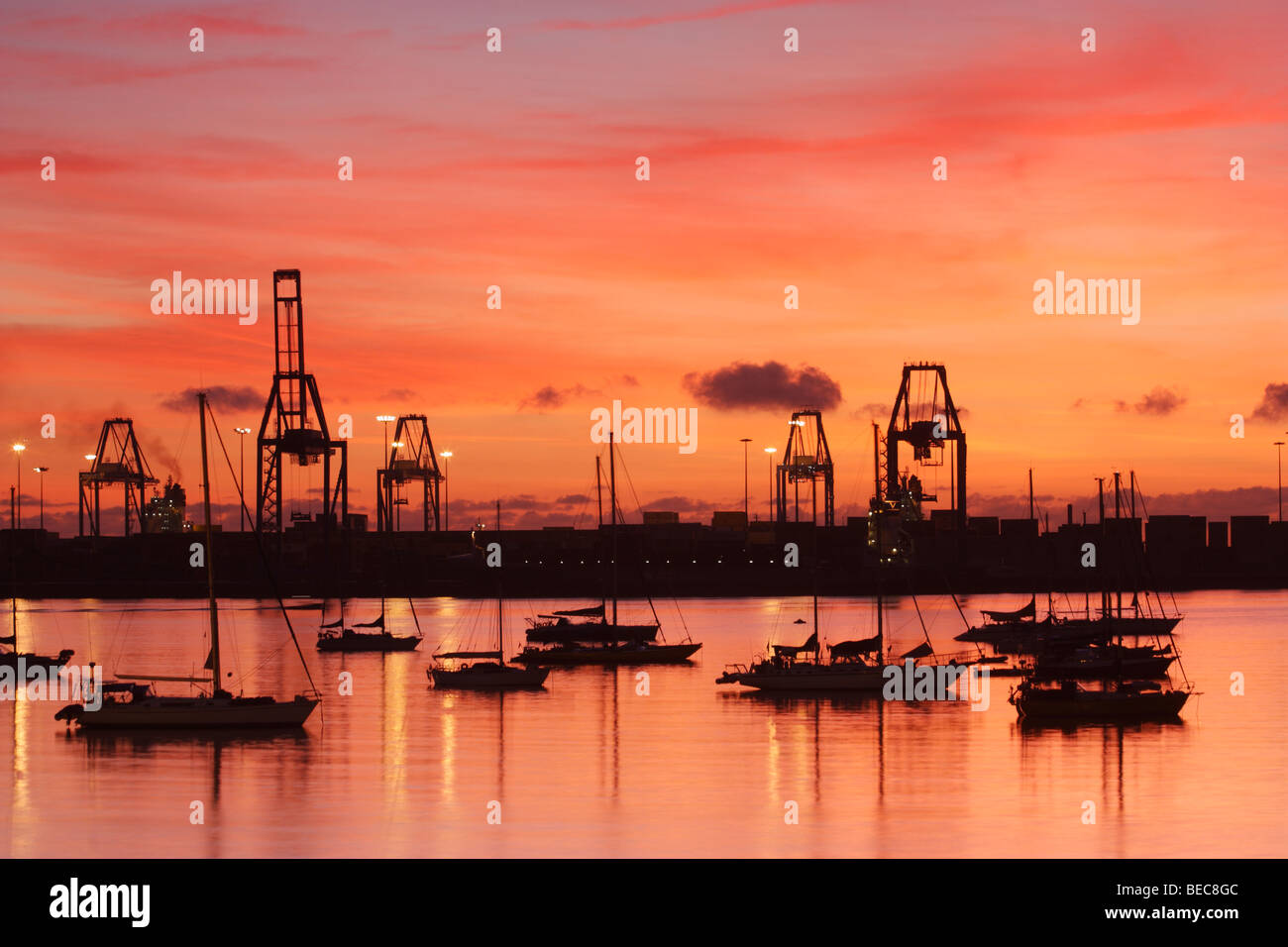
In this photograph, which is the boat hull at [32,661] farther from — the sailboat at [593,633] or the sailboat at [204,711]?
the sailboat at [593,633]

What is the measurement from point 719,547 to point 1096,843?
5482 inches

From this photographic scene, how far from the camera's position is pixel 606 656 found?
67375mm

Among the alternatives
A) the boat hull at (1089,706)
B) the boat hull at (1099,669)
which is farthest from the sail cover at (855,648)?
the boat hull at (1089,706)

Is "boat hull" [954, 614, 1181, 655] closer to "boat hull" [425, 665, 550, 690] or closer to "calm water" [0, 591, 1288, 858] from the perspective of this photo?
"calm water" [0, 591, 1288, 858]

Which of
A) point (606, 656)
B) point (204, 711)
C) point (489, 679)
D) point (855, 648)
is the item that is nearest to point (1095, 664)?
point (855, 648)

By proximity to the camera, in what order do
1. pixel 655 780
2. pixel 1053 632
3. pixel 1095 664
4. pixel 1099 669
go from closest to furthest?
pixel 655 780
pixel 1099 669
pixel 1095 664
pixel 1053 632

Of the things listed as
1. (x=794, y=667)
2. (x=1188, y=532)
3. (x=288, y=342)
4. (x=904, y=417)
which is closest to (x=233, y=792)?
(x=794, y=667)

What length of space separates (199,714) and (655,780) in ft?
46.8

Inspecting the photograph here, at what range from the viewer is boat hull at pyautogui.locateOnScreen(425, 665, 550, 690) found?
180ft

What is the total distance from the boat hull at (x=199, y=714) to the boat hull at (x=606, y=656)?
2603cm

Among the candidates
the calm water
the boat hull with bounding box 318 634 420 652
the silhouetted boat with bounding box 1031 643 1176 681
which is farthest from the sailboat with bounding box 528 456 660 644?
the silhouetted boat with bounding box 1031 643 1176 681

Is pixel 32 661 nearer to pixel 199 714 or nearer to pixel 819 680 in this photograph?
pixel 199 714

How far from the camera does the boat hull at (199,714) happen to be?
40.3 meters
